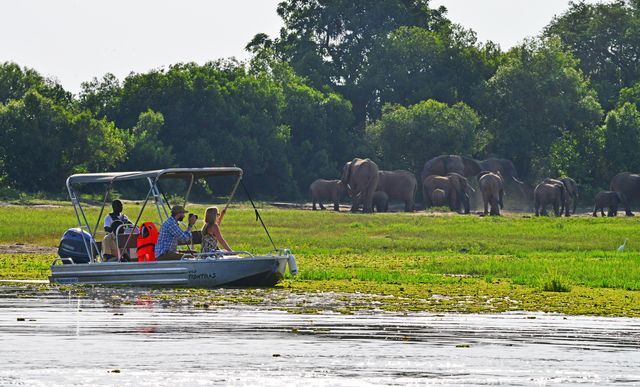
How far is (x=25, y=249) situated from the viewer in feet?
148

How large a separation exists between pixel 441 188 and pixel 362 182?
13.7ft

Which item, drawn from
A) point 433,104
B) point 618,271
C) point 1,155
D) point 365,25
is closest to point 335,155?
point 433,104

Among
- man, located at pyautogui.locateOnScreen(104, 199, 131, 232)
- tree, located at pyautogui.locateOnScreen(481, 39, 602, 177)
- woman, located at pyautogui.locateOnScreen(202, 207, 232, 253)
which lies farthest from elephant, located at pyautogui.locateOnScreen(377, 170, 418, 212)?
woman, located at pyautogui.locateOnScreen(202, 207, 232, 253)

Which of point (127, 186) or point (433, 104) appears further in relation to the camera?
point (433, 104)

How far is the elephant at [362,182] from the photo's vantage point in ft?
255

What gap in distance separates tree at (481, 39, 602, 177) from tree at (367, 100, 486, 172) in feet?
10.0

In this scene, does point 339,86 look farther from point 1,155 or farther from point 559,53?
point 1,155

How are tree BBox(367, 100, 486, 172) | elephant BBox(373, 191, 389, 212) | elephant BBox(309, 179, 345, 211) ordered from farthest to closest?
tree BBox(367, 100, 486, 172) < elephant BBox(309, 179, 345, 211) < elephant BBox(373, 191, 389, 212)

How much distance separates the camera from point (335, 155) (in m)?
102

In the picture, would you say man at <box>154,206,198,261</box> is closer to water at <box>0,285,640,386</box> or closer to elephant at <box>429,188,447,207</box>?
Result: water at <box>0,285,640,386</box>

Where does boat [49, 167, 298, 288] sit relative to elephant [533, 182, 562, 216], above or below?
below

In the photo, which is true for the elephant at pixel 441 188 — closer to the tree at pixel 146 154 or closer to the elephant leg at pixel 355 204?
the elephant leg at pixel 355 204

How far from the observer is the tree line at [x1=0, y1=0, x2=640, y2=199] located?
79.7 metres

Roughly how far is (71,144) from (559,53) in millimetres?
32639
